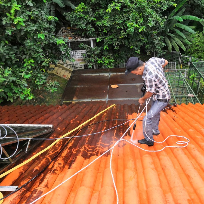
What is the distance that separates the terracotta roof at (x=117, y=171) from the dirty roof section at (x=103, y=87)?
Result: 4458 millimetres

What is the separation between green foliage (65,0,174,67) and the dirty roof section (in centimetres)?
187

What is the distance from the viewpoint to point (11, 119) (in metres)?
5.07

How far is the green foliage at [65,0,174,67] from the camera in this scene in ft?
32.5

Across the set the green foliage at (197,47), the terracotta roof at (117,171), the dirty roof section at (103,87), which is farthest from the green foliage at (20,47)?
the green foliage at (197,47)

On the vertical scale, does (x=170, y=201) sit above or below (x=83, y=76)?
below

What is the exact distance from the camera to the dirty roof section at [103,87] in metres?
8.76

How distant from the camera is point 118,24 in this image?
409 inches

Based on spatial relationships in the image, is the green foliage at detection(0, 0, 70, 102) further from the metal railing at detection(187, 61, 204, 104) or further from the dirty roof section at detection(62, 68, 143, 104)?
the metal railing at detection(187, 61, 204, 104)

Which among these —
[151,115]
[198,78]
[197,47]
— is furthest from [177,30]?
[151,115]

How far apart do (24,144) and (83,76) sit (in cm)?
750

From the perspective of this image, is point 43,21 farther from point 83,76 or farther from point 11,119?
point 83,76

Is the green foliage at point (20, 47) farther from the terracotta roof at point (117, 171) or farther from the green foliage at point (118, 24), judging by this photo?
the green foliage at point (118, 24)

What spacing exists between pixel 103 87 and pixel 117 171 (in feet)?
22.7

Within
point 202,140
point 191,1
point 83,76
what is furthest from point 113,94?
point 191,1
